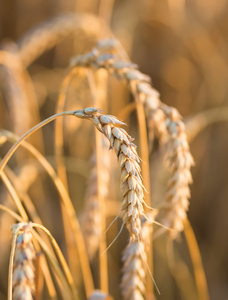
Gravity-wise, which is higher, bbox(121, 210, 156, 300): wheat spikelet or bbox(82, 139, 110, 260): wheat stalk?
bbox(82, 139, 110, 260): wheat stalk

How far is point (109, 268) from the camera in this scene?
79.7 inches

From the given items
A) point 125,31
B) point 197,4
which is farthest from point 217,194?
point 197,4

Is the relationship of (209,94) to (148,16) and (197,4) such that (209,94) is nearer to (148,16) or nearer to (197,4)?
(148,16)

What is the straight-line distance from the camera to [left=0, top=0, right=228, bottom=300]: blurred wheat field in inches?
36.6

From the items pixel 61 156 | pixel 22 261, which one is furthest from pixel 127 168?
pixel 61 156

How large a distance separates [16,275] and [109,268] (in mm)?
1330

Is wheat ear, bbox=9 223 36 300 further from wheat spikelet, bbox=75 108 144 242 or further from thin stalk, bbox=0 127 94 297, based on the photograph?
thin stalk, bbox=0 127 94 297

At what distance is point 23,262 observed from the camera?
738 mm

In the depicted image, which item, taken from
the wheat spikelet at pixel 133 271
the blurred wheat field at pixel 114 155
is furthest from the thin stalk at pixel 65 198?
the wheat spikelet at pixel 133 271

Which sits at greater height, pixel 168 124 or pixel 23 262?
pixel 168 124

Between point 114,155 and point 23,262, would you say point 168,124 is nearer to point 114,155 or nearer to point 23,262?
point 23,262

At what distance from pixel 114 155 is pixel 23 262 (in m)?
1.00

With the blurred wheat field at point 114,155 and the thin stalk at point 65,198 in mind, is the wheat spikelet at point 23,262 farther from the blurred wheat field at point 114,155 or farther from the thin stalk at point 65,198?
the thin stalk at point 65,198

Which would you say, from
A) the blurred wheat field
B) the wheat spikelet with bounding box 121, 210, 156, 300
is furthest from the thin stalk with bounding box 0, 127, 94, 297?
the wheat spikelet with bounding box 121, 210, 156, 300
